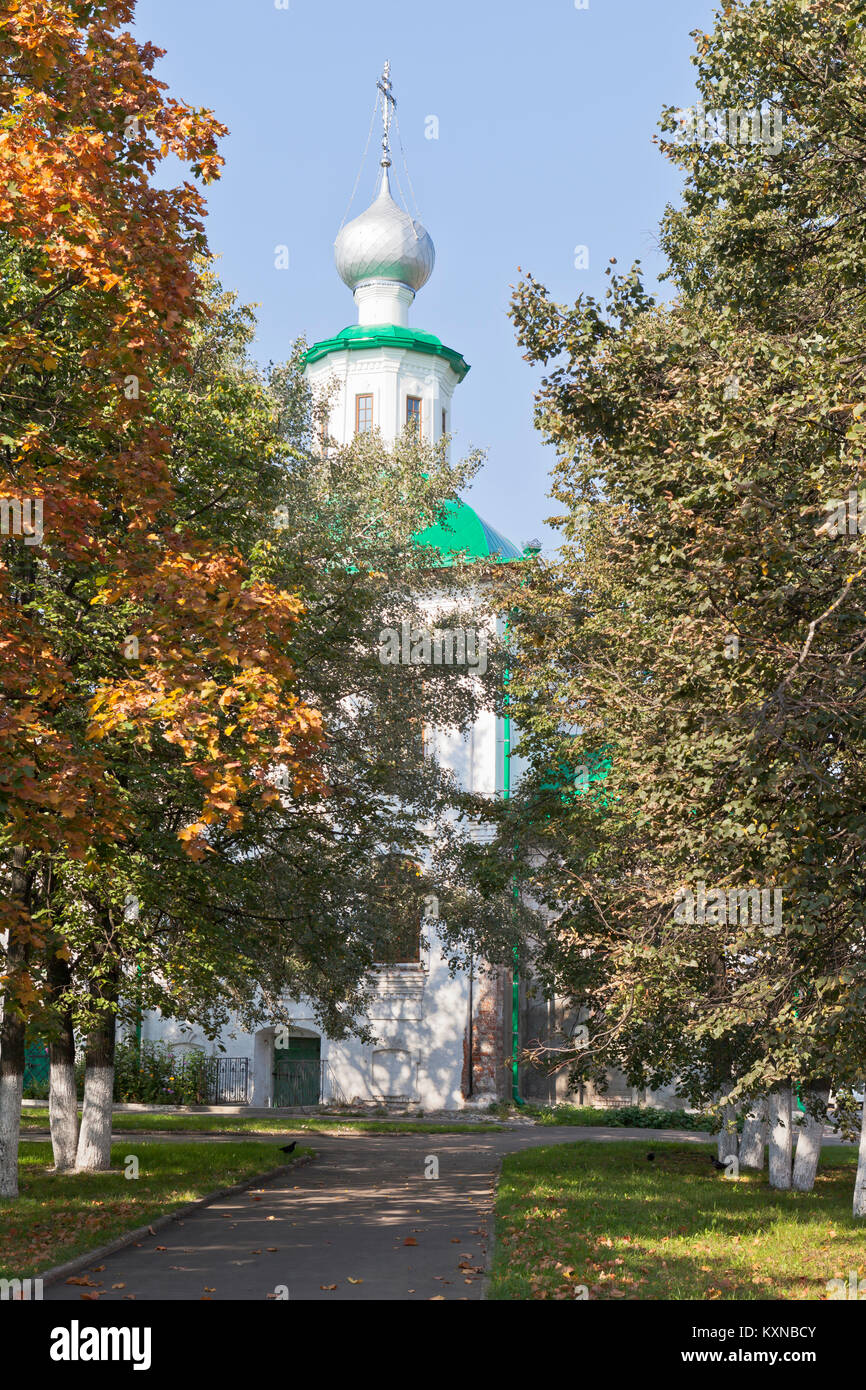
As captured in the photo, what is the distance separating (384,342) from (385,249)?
3105 millimetres

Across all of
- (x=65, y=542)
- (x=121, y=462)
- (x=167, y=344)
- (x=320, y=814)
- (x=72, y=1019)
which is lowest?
(x=72, y=1019)

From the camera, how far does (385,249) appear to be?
40125 mm

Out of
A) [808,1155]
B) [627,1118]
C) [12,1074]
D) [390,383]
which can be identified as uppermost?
[390,383]

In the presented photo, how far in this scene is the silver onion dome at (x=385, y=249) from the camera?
40.2 m

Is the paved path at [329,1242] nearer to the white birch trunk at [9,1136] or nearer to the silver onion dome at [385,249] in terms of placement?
the white birch trunk at [9,1136]

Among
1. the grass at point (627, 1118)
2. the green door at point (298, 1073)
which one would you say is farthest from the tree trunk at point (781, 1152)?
the green door at point (298, 1073)

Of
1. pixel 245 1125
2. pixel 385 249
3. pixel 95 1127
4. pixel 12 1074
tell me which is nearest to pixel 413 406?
pixel 385 249

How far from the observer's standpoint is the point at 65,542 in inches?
381

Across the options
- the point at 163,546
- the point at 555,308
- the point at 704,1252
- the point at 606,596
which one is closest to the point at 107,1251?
the point at 704,1252

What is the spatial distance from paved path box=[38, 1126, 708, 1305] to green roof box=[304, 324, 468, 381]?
25.7m

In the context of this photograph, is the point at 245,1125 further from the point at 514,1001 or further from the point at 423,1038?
the point at 514,1001

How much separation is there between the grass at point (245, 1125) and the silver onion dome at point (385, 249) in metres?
24.5

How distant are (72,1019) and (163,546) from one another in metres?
7.18

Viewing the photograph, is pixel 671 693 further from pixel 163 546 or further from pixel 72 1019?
pixel 72 1019
